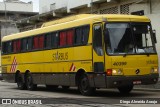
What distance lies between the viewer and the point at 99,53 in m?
17.3

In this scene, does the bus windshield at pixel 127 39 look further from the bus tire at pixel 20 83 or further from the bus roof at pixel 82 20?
the bus tire at pixel 20 83

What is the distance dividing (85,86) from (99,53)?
1.78 metres

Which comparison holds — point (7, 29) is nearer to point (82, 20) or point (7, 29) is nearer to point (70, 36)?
point (70, 36)

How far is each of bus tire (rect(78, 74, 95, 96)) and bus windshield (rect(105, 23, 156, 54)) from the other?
6.35ft

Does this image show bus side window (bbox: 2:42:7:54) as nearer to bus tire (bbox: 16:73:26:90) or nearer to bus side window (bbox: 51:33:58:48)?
bus tire (bbox: 16:73:26:90)

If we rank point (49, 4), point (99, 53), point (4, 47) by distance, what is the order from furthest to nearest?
point (49, 4), point (4, 47), point (99, 53)

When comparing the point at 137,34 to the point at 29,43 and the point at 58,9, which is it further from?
the point at 58,9

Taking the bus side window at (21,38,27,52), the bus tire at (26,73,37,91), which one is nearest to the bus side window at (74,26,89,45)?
the bus tire at (26,73,37,91)

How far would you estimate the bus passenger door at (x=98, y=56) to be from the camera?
17.1 meters

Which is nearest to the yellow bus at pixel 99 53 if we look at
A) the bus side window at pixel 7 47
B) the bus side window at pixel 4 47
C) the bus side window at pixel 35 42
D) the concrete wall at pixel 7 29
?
the bus side window at pixel 35 42

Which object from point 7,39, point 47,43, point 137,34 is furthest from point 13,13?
point 137,34

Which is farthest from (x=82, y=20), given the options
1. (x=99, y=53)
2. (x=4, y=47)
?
(x=4, y=47)

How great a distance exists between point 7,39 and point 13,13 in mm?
55544

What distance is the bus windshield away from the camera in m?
17.0
